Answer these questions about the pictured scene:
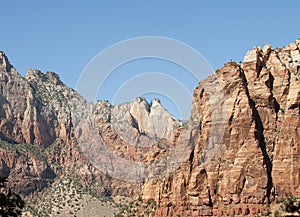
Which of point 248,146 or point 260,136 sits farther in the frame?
point 260,136

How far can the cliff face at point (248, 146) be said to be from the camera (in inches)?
6132

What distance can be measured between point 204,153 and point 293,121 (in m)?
21.5

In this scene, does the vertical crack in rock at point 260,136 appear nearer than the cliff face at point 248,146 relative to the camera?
No

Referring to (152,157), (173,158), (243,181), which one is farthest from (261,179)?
(152,157)

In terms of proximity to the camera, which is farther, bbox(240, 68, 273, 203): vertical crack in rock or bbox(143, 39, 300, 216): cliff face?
bbox(240, 68, 273, 203): vertical crack in rock

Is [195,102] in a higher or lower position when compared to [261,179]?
higher

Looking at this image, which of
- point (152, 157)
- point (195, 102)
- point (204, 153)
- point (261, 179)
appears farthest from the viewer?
point (152, 157)

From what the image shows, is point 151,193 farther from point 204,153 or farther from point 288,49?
point 288,49

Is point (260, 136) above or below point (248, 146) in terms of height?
above

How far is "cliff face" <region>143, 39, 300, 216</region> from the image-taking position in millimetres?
155750

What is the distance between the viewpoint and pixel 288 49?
17562 centimetres

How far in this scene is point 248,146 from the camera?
518ft

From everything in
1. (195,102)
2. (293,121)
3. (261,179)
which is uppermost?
(195,102)

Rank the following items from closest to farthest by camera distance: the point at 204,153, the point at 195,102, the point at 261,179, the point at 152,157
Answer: the point at 261,179 < the point at 204,153 < the point at 195,102 < the point at 152,157
